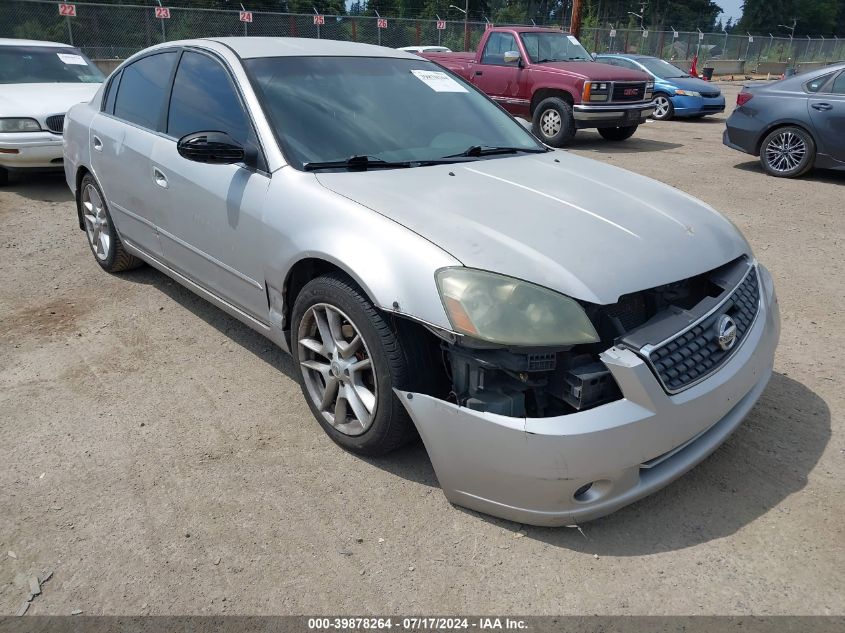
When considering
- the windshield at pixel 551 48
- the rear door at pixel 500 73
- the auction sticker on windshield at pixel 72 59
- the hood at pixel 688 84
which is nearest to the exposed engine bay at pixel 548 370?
the auction sticker on windshield at pixel 72 59

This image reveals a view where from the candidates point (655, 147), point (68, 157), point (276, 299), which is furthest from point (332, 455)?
point (655, 147)

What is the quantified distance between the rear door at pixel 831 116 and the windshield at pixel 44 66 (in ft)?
29.8

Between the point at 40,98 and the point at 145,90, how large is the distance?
4.45 m

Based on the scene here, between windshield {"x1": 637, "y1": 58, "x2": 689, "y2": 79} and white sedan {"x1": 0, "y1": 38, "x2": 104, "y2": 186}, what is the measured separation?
11537 mm

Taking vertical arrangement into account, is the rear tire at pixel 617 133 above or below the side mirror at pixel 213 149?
below

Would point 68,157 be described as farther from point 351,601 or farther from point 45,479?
point 351,601

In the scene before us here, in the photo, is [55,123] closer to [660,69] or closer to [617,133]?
[617,133]

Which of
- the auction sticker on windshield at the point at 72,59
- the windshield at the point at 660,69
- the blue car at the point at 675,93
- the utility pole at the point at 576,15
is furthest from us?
the utility pole at the point at 576,15

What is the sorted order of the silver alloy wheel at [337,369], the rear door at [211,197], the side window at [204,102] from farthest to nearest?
the side window at [204,102], the rear door at [211,197], the silver alloy wheel at [337,369]

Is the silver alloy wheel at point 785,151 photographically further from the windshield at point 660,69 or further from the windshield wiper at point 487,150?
the windshield at point 660,69

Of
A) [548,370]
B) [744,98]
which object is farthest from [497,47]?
[548,370]

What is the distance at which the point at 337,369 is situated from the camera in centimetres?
284

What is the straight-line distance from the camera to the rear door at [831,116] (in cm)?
817

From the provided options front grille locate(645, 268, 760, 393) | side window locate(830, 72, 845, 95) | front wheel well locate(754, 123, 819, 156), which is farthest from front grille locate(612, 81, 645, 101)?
front grille locate(645, 268, 760, 393)
